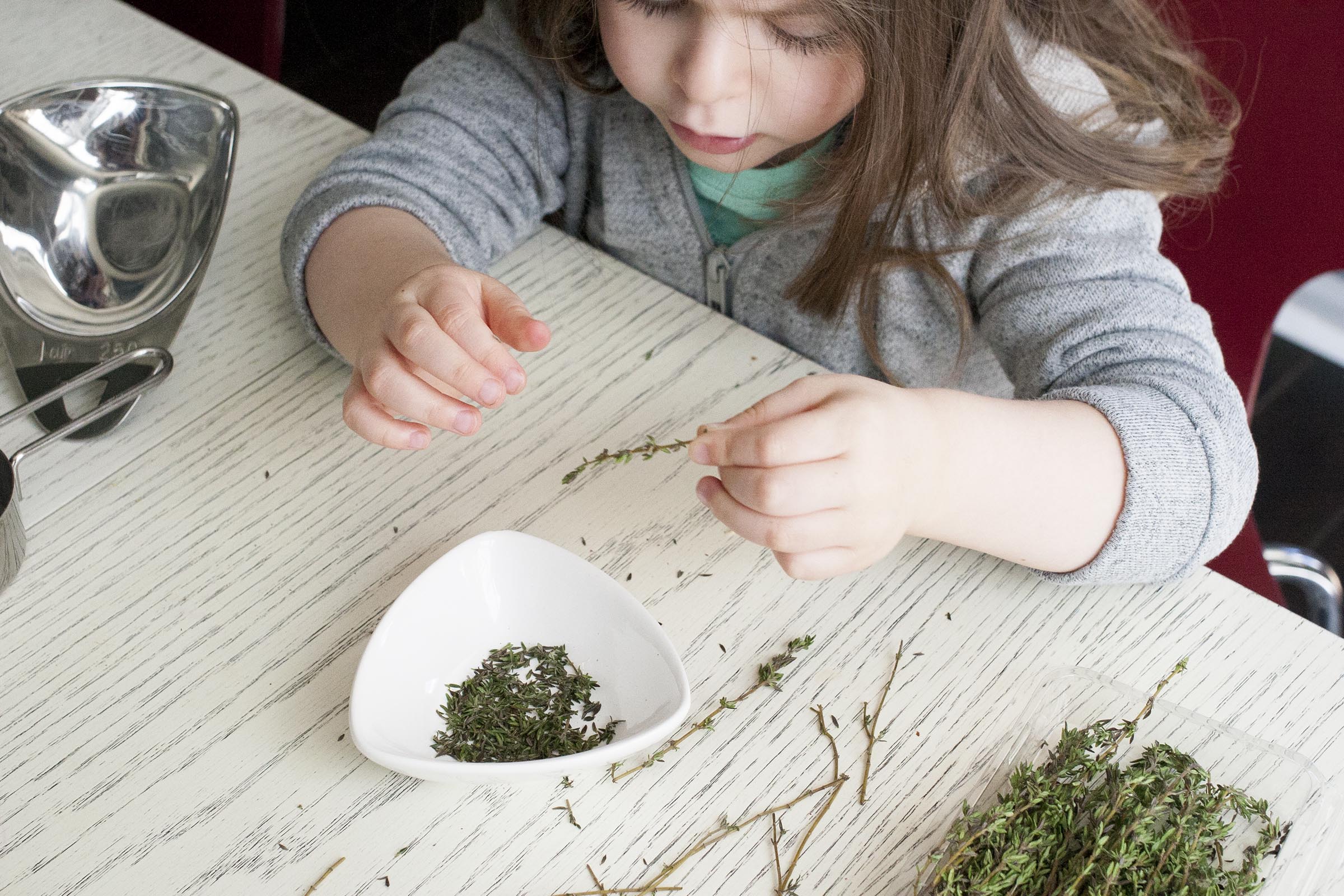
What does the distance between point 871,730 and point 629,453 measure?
0.23 metres

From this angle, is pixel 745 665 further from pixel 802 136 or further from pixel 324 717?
pixel 802 136

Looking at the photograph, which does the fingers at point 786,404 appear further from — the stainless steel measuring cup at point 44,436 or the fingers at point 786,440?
the stainless steel measuring cup at point 44,436

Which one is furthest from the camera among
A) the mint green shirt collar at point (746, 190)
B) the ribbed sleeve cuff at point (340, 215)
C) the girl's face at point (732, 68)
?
the mint green shirt collar at point (746, 190)

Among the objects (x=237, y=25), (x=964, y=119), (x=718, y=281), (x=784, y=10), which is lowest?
(x=718, y=281)

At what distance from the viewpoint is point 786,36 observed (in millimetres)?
722

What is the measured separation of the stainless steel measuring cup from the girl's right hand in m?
0.16

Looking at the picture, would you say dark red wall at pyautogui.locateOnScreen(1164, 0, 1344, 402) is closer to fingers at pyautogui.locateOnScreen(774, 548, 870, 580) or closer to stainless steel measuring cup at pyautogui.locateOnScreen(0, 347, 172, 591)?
fingers at pyautogui.locateOnScreen(774, 548, 870, 580)

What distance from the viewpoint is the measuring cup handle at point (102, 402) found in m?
A: 0.70

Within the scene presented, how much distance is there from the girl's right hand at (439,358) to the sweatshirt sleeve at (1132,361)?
387mm

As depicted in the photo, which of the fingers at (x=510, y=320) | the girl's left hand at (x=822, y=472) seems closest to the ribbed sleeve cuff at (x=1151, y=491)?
the girl's left hand at (x=822, y=472)

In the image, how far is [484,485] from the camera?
0.73 meters

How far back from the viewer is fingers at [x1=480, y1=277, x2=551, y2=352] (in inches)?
26.4

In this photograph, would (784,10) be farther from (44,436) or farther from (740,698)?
(44,436)

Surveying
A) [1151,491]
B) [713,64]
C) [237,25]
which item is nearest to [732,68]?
[713,64]
